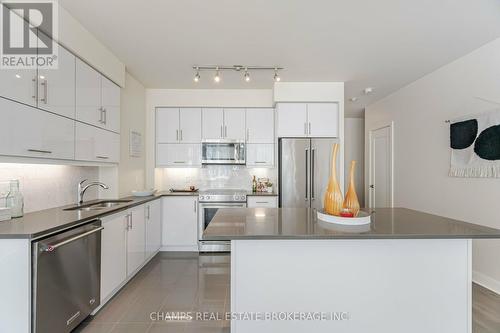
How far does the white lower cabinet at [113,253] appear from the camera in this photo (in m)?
2.29

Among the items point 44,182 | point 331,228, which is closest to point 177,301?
point 44,182

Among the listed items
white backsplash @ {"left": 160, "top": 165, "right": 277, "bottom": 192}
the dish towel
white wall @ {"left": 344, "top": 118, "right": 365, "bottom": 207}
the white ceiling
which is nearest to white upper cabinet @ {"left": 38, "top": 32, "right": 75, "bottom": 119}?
the white ceiling

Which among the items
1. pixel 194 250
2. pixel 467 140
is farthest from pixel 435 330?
pixel 194 250

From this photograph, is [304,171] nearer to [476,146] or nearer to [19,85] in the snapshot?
[476,146]

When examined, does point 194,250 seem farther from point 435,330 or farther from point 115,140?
point 435,330

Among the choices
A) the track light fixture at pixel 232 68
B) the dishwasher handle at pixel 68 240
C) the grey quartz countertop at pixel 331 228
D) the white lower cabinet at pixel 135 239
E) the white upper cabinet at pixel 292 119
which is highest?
the track light fixture at pixel 232 68

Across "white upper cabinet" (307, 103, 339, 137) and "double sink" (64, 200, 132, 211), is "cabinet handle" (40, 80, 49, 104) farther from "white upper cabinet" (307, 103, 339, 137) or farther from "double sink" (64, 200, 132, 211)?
"white upper cabinet" (307, 103, 339, 137)

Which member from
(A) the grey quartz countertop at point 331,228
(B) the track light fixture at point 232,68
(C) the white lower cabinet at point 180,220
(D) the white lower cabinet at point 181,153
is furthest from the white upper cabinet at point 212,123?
(A) the grey quartz countertop at point 331,228

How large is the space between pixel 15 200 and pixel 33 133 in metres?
0.54

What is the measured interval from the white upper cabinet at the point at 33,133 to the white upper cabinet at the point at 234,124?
2.38 metres

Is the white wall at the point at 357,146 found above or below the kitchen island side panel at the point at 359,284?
above

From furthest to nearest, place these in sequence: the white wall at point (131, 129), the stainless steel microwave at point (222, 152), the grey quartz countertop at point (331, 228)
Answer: the stainless steel microwave at point (222, 152) < the white wall at point (131, 129) < the grey quartz countertop at point (331, 228)

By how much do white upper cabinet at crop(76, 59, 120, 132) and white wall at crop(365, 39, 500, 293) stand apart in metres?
4.26

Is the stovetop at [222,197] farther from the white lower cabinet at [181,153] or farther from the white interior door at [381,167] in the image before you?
the white interior door at [381,167]
